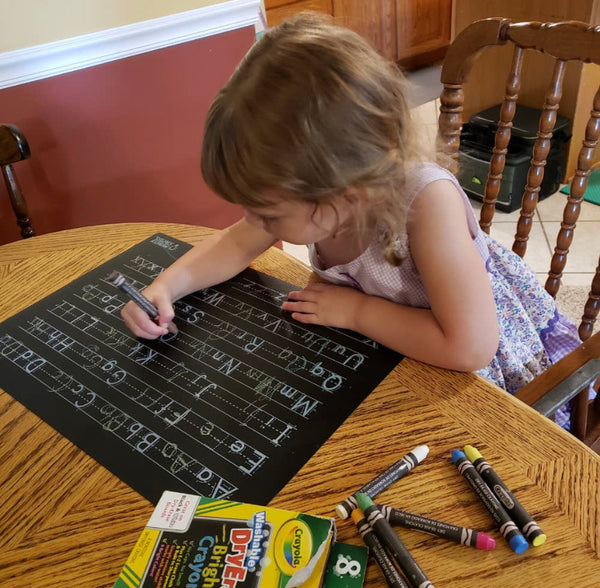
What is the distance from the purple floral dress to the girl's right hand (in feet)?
0.77

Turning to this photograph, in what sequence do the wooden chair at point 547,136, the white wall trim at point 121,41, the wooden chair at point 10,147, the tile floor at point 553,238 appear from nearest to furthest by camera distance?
1. the wooden chair at point 547,136
2. the wooden chair at point 10,147
3. the white wall trim at point 121,41
4. the tile floor at point 553,238

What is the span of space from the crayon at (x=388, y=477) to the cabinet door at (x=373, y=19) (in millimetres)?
3320

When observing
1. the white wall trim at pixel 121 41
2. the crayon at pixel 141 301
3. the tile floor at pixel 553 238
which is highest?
the white wall trim at pixel 121 41

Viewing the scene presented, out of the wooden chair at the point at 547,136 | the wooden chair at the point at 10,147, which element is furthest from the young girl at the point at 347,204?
the wooden chair at the point at 10,147

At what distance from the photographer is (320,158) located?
0.62 meters

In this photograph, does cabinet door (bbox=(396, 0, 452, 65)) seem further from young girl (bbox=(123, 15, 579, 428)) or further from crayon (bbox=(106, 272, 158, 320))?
crayon (bbox=(106, 272, 158, 320))

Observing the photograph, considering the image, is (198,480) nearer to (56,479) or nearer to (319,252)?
(56,479)

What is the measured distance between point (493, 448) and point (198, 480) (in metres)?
0.30

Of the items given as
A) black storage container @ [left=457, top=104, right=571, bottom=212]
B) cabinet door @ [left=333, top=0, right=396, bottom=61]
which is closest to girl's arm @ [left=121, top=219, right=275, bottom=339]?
black storage container @ [left=457, top=104, right=571, bottom=212]

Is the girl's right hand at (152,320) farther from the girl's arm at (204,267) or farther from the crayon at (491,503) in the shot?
the crayon at (491,503)

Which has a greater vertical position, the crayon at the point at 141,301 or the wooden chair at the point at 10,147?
the wooden chair at the point at 10,147

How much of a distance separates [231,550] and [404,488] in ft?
0.57

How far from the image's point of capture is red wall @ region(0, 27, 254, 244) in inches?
59.4

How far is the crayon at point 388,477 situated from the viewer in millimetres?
533
